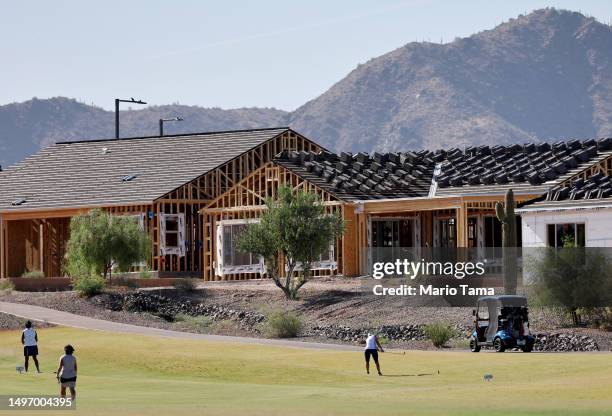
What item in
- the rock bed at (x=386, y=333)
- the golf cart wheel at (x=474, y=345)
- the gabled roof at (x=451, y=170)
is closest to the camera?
the golf cart wheel at (x=474, y=345)

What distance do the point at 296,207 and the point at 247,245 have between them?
Answer: 2.70 m

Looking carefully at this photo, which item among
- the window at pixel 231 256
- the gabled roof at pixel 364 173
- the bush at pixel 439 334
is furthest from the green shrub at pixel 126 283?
the bush at pixel 439 334

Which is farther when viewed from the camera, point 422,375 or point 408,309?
point 408,309

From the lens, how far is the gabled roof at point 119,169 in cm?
7075

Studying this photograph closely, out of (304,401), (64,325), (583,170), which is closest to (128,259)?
(64,325)

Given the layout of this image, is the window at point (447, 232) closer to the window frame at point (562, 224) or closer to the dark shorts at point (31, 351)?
the window frame at point (562, 224)

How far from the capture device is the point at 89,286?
57438 mm

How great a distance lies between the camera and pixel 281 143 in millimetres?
74000

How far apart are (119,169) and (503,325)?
35.2 metres

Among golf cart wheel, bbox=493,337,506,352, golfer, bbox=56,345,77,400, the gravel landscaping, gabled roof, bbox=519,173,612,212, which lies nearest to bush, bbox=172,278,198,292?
the gravel landscaping

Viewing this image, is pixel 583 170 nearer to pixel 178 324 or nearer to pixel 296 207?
pixel 296 207

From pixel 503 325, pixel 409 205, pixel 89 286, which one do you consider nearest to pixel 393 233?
pixel 409 205

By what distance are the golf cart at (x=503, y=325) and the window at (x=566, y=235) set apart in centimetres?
824

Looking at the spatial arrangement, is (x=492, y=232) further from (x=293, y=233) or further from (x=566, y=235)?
(x=566, y=235)
